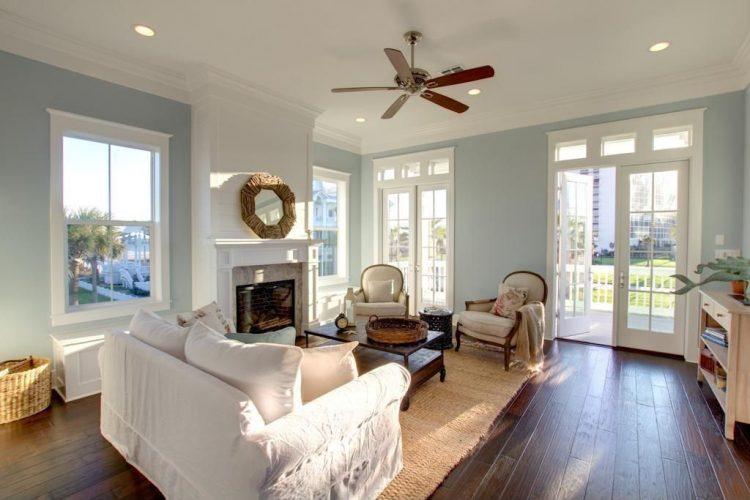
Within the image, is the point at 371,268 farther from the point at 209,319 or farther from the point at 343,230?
the point at 209,319

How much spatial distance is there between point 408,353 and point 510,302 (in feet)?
5.80

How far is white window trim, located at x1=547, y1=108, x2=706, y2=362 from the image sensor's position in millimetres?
3812

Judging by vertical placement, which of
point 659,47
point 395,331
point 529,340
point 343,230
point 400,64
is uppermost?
point 659,47

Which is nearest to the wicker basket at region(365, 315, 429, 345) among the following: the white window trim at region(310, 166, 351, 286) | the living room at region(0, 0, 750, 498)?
the living room at region(0, 0, 750, 498)

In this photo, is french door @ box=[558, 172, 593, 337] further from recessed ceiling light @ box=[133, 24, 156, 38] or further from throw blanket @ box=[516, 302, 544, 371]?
recessed ceiling light @ box=[133, 24, 156, 38]

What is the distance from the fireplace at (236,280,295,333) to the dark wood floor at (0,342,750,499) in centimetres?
159

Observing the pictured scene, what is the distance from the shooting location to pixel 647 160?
4059mm

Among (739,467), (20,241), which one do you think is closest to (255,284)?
(20,241)

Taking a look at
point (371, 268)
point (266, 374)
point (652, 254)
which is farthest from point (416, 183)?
point (266, 374)

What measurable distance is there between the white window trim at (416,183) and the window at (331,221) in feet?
1.69

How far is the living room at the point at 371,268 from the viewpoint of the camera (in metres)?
1.89

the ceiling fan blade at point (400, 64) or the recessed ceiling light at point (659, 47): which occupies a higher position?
the recessed ceiling light at point (659, 47)

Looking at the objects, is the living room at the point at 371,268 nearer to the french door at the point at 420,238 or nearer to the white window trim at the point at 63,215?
the white window trim at the point at 63,215

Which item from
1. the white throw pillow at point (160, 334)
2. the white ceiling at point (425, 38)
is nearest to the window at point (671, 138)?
the white ceiling at point (425, 38)
